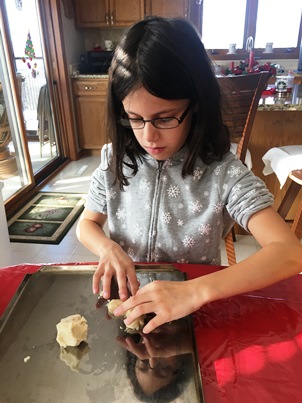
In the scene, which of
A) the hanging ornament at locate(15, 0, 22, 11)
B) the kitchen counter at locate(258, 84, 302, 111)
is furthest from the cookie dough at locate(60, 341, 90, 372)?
the hanging ornament at locate(15, 0, 22, 11)

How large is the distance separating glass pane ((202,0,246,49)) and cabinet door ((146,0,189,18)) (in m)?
0.57

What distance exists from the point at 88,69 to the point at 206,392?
3.67 m

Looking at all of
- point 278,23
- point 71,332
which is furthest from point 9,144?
point 278,23

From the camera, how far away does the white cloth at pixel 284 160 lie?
5.44 ft

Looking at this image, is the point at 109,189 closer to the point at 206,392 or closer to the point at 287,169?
the point at 206,392

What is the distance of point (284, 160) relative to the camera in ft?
5.55

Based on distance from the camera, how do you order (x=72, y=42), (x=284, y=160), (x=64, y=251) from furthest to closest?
(x=72, y=42) < (x=64, y=251) < (x=284, y=160)

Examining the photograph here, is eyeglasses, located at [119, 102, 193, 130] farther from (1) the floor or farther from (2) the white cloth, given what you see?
(1) the floor

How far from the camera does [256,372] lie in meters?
0.53

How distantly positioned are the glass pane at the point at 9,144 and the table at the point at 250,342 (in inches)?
85.7

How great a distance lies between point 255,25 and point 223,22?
0.36m

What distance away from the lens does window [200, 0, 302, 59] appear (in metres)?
3.86

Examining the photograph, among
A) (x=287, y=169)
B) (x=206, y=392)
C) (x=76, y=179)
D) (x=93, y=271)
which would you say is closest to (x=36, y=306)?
(x=93, y=271)

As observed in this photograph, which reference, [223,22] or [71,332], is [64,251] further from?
[223,22]
